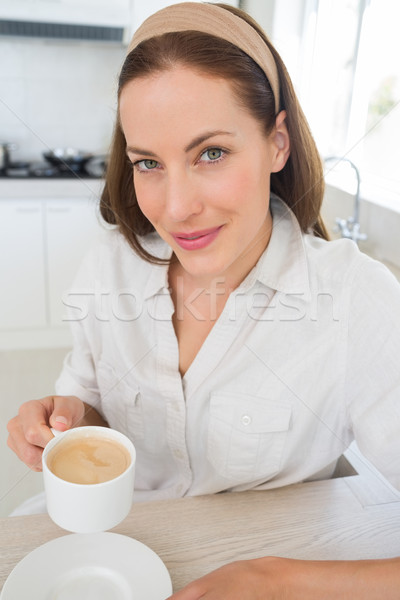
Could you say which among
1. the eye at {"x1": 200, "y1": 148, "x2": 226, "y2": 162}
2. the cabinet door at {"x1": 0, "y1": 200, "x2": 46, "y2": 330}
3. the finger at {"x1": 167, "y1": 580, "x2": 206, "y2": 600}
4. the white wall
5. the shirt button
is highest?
the eye at {"x1": 200, "y1": 148, "x2": 226, "y2": 162}

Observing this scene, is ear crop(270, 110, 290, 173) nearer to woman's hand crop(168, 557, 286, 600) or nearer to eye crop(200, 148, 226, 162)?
eye crop(200, 148, 226, 162)

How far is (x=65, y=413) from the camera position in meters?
0.84

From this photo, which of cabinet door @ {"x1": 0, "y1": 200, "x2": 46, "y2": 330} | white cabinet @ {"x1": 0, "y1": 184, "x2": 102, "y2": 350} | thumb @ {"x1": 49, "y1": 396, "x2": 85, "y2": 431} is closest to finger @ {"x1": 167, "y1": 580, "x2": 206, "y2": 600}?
thumb @ {"x1": 49, "y1": 396, "x2": 85, "y2": 431}

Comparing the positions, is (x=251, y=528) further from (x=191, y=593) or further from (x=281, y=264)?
(x=281, y=264)

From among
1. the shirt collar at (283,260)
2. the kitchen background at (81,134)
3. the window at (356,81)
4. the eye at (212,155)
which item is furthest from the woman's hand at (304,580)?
the window at (356,81)

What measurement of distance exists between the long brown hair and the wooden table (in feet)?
1.52

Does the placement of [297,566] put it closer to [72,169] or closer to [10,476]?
[10,476]

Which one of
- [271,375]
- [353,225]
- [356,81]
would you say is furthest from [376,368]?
[356,81]

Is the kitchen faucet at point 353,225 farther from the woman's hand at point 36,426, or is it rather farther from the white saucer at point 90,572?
the white saucer at point 90,572

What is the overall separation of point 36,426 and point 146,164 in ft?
1.33

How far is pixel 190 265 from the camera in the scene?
0.85 meters

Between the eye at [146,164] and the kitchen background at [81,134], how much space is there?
39.8 inches

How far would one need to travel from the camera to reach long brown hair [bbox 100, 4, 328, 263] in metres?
0.74

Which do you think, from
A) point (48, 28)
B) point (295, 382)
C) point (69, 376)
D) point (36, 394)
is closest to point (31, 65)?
point (48, 28)
